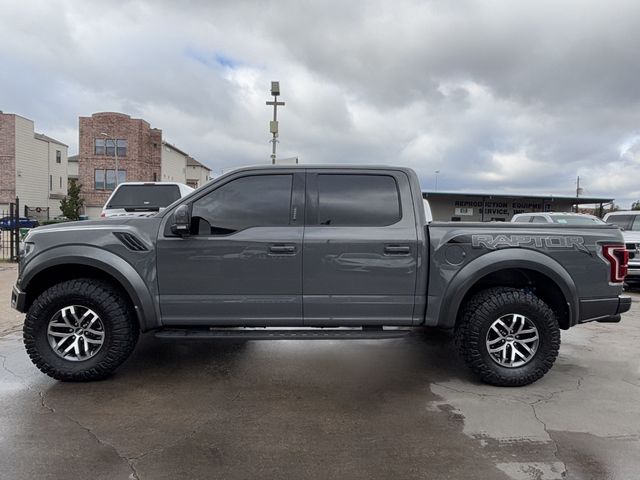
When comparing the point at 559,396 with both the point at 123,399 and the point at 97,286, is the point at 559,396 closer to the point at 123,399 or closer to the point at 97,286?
the point at 123,399

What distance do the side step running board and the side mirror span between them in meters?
0.92

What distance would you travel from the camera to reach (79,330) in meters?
4.23

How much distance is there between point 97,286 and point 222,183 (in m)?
1.47

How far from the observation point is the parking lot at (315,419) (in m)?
2.95

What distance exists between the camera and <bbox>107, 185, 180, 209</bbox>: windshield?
8.95 metres

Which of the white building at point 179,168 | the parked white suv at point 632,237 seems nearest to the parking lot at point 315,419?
the parked white suv at point 632,237

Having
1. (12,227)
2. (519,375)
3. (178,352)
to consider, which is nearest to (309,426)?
(519,375)

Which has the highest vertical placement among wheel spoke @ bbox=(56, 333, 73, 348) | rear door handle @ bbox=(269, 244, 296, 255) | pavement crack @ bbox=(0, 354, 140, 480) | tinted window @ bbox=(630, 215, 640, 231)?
tinted window @ bbox=(630, 215, 640, 231)

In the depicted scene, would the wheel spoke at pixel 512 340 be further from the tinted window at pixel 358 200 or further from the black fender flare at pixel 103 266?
the black fender flare at pixel 103 266

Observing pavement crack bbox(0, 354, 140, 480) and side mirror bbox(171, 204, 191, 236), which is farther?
side mirror bbox(171, 204, 191, 236)

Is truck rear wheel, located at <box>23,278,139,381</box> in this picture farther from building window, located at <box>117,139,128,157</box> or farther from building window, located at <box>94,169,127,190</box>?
building window, located at <box>117,139,128,157</box>

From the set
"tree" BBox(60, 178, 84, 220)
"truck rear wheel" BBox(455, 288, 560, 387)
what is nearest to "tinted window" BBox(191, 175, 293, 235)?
"truck rear wheel" BBox(455, 288, 560, 387)

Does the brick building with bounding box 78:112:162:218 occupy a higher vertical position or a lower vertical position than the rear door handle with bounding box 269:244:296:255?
higher

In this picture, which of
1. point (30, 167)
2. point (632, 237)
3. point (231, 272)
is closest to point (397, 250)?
point (231, 272)
